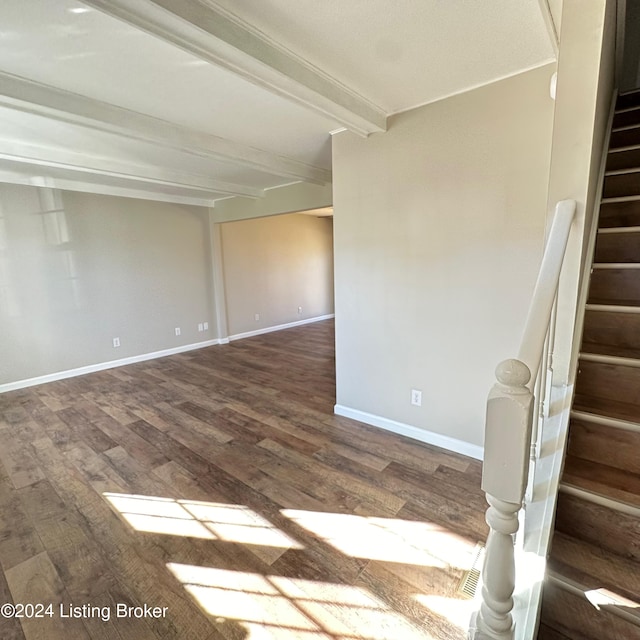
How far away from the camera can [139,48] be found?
1.69 m

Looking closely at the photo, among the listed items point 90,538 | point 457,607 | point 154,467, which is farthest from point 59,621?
point 457,607

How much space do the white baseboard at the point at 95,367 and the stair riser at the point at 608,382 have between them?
540 cm

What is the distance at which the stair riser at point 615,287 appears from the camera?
1.69 m

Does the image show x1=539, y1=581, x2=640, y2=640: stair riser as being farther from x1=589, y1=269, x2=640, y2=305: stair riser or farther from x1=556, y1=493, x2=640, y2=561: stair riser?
x1=589, y1=269, x2=640, y2=305: stair riser

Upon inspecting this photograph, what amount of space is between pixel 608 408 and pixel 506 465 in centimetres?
101

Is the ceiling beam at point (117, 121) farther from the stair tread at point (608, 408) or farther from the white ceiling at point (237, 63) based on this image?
the stair tread at point (608, 408)

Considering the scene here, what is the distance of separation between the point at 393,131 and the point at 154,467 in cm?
301

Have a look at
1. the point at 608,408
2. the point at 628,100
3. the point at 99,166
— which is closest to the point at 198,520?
the point at 608,408

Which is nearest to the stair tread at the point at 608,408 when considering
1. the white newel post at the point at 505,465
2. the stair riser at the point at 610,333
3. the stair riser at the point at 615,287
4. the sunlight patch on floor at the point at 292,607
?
the stair riser at the point at 610,333

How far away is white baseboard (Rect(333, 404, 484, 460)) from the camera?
2430mm

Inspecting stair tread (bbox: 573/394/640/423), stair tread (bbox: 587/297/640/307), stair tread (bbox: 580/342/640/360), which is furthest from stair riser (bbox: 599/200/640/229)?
stair tread (bbox: 573/394/640/423)

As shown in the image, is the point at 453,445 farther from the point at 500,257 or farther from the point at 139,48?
the point at 139,48

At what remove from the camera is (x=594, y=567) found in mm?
993

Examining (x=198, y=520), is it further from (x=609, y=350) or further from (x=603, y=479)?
(x=609, y=350)
